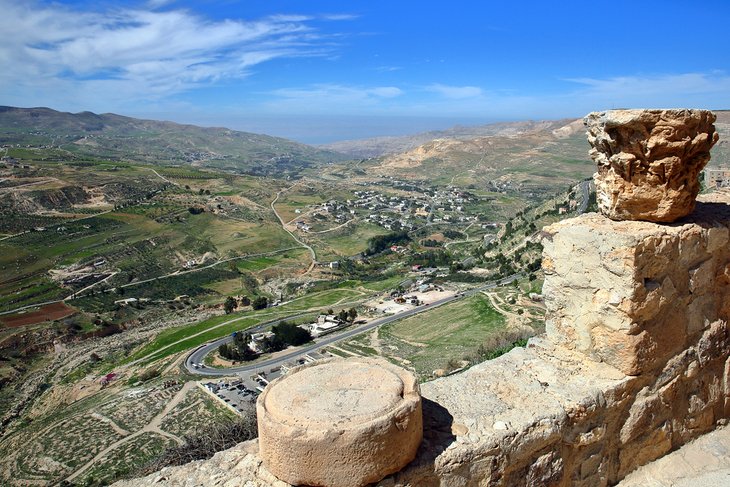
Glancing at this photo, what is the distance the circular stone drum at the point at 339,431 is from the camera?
4.88 metres

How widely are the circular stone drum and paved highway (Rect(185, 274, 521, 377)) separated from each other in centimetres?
3116

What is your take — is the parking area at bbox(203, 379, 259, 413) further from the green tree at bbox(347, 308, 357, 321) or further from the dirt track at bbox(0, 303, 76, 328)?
the dirt track at bbox(0, 303, 76, 328)

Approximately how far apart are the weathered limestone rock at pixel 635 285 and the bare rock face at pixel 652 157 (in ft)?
0.89

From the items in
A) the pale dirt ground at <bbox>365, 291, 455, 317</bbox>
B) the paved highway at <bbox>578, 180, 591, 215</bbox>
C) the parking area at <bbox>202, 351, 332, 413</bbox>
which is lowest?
the pale dirt ground at <bbox>365, 291, 455, 317</bbox>

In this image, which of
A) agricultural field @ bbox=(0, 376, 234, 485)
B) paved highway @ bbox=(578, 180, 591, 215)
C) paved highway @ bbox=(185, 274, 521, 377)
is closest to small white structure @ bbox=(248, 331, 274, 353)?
paved highway @ bbox=(185, 274, 521, 377)

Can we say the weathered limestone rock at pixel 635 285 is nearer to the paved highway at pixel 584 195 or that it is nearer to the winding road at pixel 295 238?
the paved highway at pixel 584 195

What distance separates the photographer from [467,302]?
44.4 m

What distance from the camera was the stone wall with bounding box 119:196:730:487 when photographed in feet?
18.8

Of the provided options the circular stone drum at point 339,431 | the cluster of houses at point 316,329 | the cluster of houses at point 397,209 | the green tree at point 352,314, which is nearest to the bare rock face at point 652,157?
the circular stone drum at point 339,431

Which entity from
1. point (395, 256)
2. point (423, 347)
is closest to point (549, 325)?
point (423, 347)

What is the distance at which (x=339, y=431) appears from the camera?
4.85 m

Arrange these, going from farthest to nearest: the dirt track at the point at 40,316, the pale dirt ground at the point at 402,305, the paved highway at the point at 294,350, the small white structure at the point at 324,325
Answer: the pale dirt ground at the point at 402,305 → the dirt track at the point at 40,316 → the small white structure at the point at 324,325 → the paved highway at the point at 294,350

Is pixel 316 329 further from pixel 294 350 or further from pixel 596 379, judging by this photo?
pixel 596 379

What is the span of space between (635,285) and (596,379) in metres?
1.38
